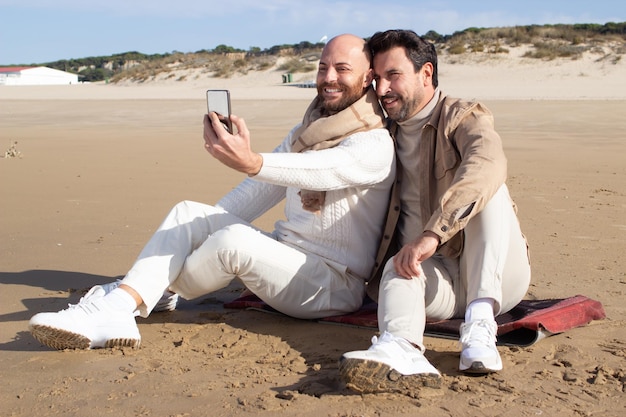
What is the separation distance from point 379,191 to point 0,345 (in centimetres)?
192

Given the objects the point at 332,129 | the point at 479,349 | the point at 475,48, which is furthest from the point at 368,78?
the point at 475,48

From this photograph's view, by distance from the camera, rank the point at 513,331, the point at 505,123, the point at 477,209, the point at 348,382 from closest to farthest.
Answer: the point at 348,382 → the point at 477,209 → the point at 513,331 → the point at 505,123

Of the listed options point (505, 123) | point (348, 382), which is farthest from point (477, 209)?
point (505, 123)

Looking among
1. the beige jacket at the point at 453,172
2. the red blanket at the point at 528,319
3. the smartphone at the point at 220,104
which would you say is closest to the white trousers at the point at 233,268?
the red blanket at the point at 528,319

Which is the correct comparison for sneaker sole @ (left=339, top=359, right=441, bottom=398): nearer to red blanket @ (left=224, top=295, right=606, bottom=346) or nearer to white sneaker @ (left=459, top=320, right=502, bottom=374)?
white sneaker @ (left=459, top=320, right=502, bottom=374)

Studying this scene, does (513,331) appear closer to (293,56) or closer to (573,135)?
(573,135)

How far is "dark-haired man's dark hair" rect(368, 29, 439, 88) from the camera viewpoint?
156 inches

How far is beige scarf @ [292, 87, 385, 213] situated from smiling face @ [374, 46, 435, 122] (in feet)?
0.27

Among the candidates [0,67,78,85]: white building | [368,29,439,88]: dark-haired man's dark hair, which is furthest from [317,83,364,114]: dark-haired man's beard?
[0,67,78,85]: white building

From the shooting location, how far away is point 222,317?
424 cm

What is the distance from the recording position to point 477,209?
3.43 m

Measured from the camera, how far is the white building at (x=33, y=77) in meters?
70.4

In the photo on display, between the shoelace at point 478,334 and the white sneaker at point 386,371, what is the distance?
0.79 feet

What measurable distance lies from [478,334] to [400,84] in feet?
4.31
